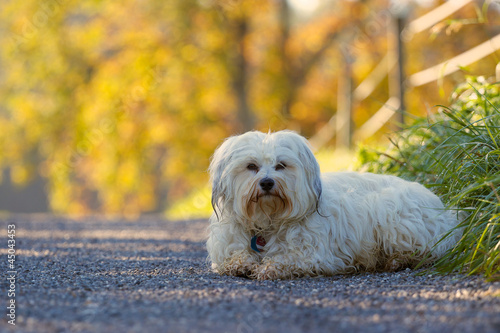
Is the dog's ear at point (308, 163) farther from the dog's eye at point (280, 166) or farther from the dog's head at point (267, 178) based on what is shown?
the dog's eye at point (280, 166)

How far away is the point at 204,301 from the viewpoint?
2836mm

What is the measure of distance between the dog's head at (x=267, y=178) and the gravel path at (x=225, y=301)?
451 millimetres

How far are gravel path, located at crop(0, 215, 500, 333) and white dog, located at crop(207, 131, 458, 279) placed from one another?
17 cm

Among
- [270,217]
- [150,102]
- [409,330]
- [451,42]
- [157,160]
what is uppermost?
[451,42]

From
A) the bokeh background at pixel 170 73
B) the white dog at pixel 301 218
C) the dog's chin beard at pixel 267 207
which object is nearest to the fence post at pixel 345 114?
the bokeh background at pixel 170 73

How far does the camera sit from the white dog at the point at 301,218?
11.9ft

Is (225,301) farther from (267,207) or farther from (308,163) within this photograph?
(308,163)

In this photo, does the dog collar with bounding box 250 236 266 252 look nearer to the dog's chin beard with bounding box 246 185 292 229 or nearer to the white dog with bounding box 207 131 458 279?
the white dog with bounding box 207 131 458 279

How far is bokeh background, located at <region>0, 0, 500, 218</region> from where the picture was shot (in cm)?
1507

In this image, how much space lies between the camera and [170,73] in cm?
1568

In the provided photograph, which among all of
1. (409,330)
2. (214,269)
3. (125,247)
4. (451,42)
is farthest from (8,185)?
(409,330)

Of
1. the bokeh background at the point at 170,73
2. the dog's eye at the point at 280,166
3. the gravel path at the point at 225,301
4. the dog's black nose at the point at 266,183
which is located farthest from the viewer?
the bokeh background at the point at 170,73

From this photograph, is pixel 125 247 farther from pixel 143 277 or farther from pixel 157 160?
pixel 157 160

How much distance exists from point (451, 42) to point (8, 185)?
2382cm
